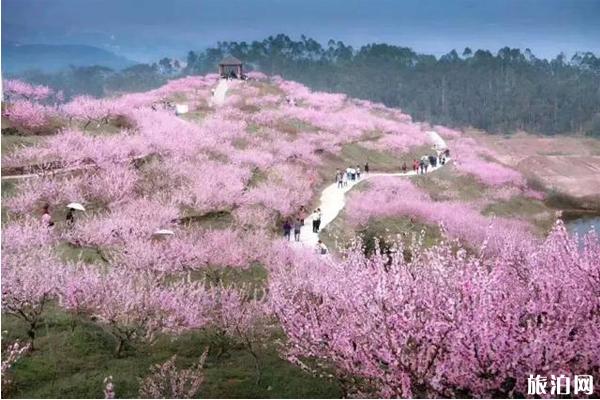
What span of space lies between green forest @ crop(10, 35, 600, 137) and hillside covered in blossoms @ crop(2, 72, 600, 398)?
59.2 inches

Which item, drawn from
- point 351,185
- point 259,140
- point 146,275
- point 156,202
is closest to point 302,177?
point 351,185

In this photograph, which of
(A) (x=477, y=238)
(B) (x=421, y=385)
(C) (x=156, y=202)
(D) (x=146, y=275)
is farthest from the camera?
(C) (x=156, y=202)

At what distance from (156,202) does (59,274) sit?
571 cm

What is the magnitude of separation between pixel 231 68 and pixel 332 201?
21.2 metres

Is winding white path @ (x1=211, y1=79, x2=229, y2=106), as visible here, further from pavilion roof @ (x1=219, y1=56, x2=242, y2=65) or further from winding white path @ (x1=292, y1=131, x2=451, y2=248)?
winding white path @ (x1=292, y1=131, x2=451, y2=248)

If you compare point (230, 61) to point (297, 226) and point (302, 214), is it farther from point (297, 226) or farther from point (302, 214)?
point (297, 226)

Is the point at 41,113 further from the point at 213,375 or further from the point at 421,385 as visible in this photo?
the point at 421,385

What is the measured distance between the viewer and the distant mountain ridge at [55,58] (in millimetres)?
14656

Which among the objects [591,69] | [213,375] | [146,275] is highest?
[591,69]

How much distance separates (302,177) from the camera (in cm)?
2408

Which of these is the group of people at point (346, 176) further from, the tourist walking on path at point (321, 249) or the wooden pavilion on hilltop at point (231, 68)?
the wooden pavilion on hilltop at point (231, 68)

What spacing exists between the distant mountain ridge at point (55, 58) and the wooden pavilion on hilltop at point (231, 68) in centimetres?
1767

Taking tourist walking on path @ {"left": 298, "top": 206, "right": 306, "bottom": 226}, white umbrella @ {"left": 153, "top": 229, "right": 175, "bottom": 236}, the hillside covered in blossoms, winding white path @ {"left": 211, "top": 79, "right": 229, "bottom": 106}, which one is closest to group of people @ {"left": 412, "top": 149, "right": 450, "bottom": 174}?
the hillside covered in blossoms

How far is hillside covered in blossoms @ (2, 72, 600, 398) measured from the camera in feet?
24.3
